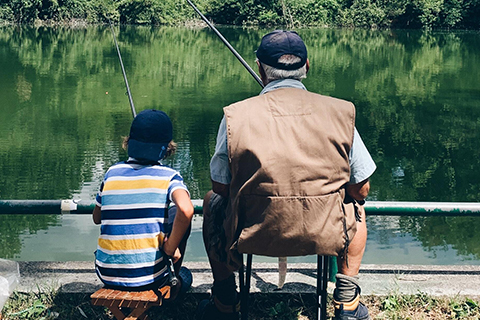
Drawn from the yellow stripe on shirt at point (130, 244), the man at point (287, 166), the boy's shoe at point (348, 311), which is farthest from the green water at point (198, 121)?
the man at point (287, 166)

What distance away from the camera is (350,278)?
2.22 metres

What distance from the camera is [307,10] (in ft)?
125

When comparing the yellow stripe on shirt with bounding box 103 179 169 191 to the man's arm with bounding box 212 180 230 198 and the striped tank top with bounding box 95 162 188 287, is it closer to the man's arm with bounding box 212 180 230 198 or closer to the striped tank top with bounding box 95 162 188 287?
the striped tank top with bounding box 95 162 188 287

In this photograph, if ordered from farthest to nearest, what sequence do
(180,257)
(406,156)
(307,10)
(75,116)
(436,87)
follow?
(307,10)
(436,87)
(75,116)
(406,156)
(180,257)

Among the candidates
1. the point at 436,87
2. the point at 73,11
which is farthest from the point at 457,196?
the point at 73,11

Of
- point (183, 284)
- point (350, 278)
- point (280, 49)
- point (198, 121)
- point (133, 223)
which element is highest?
point (280, 49)

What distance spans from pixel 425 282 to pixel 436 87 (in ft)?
44.8

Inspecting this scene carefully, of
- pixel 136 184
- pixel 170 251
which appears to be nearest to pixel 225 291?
pixel 170 251

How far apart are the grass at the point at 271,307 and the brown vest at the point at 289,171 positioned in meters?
0.59

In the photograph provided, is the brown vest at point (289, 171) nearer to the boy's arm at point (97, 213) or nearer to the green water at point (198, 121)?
the boy's arm at point (97, 213)

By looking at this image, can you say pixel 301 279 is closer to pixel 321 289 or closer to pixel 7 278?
pixel 321 289

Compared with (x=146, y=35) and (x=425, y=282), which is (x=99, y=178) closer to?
(x=425, y=282)

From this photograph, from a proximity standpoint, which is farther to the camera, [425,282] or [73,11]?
[73,11]

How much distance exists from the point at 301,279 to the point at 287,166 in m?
0.96
